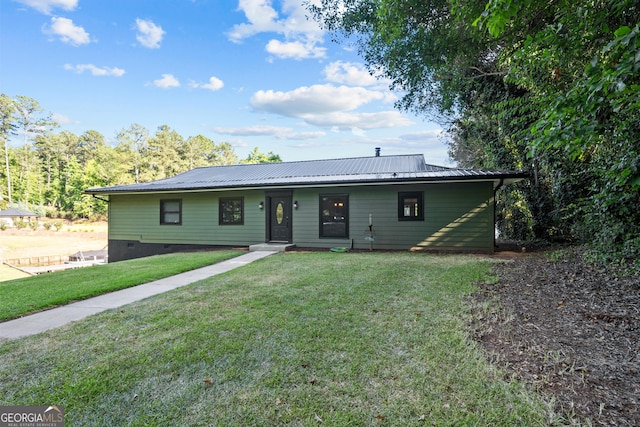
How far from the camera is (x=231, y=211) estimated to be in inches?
453

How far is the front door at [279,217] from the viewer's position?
10.9 m

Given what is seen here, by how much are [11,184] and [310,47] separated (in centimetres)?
4008

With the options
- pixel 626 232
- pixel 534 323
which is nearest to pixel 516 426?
pixel 534 323

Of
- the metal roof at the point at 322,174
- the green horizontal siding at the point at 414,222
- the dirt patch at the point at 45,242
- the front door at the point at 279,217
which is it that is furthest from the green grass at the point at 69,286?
the dirt patch at the point at 45,242

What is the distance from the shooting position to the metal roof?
8.85 metres

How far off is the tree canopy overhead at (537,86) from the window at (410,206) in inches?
123

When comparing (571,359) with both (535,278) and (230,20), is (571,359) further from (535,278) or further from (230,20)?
(230,20)

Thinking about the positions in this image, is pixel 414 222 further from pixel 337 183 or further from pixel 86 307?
pixel 86 307

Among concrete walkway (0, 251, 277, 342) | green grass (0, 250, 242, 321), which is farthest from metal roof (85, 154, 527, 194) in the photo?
concrete walkway (0, 251, 277, 342)

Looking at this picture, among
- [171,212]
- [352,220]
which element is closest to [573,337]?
[352,220]

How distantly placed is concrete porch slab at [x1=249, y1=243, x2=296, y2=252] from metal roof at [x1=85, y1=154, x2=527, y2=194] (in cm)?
206

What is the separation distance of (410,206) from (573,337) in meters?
7.21

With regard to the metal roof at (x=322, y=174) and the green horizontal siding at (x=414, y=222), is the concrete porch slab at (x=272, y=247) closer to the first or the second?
the green horizontal siding at (x=414, y=222)

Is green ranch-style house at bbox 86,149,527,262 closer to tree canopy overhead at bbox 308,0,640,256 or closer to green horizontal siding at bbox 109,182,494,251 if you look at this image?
green horizontal siding at bbox 109,182,494,251
